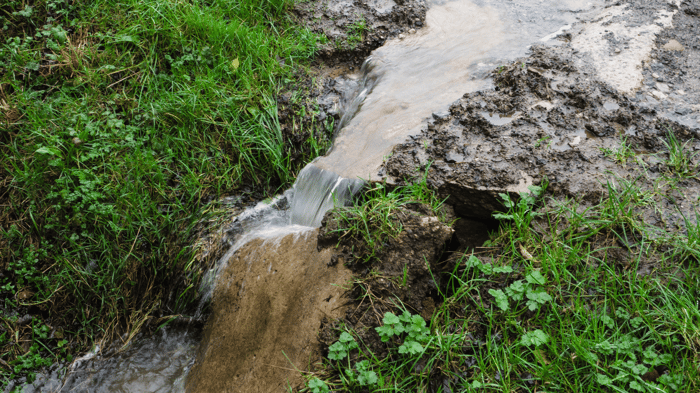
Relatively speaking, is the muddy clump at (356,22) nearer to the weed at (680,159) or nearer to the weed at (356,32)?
the weed at (356,32)

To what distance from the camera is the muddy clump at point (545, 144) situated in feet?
8.07

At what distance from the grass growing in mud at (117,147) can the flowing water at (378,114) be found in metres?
0.25

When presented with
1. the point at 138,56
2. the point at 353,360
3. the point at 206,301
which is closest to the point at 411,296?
the point at 353,360

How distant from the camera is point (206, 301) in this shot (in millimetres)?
2955

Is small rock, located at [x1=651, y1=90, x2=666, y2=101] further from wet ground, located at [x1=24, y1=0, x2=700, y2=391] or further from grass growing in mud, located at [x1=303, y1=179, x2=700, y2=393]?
grass growing in mud, located at [x1=303, y1=179, x2=700, y2=393]

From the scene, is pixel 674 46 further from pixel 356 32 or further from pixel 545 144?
pixel 356 32

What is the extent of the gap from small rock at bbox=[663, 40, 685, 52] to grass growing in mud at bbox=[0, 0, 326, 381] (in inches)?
117

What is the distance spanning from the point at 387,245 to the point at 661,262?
1373 mm

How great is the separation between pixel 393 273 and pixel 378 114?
1503mm

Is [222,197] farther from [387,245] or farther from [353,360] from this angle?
[353,360]

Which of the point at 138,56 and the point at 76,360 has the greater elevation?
the point at 138,56

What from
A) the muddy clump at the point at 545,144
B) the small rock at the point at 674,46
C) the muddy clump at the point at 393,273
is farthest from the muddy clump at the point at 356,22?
the muddy clump at the point at 393,273

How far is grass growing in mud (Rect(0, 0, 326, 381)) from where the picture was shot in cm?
303

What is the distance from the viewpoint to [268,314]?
2.53m
